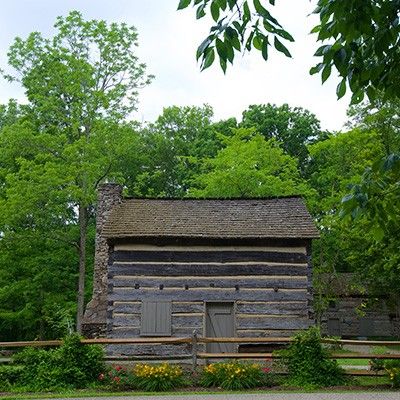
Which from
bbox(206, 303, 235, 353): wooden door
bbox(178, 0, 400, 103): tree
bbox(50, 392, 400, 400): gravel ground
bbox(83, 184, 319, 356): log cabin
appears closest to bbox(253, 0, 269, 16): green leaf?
bbox(178, 0, 400, 103): tree

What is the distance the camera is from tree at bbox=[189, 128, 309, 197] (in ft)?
91.9

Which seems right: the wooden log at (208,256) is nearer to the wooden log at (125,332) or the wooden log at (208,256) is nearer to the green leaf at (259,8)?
the wooden log at (125,332)

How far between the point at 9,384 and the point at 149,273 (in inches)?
221

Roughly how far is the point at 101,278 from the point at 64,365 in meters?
8.09

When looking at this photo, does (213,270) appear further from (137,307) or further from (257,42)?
(257,42)

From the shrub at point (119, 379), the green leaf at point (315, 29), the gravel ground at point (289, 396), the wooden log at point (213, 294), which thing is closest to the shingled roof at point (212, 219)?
the wooden log at point (213, 294)

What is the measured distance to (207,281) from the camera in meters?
17.6

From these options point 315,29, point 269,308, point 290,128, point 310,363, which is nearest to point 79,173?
point 269,308

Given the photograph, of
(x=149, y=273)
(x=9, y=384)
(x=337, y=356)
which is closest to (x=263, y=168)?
(x=149, y=273)

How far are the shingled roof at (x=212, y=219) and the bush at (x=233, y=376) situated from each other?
5064 mm

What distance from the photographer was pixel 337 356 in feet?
45.8

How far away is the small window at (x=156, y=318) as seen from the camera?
56.2ft

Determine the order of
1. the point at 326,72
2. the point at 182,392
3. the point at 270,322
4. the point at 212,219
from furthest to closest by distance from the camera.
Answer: the point at 212,219, the point at 270,322, the point at 182,392, the point at 326,72

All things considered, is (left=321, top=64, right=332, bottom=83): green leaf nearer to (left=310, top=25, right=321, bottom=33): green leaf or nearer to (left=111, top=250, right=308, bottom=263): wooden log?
(left=310, top=25, right=321, bottom=33): green leaf
